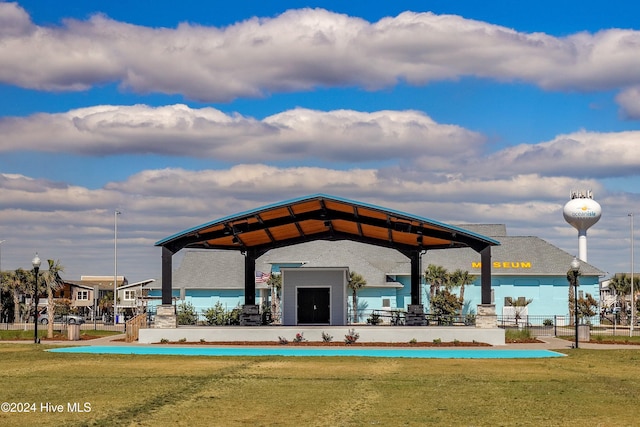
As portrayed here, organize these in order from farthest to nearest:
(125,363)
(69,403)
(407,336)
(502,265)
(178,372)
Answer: (502,265) < (407,336) < (125,363) < (178,372) < (69,403)

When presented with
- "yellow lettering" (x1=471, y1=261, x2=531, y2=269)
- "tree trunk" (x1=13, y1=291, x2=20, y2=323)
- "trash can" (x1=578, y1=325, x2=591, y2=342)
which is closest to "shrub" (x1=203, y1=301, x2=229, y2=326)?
"trash can" (x1=578, y1=325, x2=591, y2=342)

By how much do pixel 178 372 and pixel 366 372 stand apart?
5735 millimetres

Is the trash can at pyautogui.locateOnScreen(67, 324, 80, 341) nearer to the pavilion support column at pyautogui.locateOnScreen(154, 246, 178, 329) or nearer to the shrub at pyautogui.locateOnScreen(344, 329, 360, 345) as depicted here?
the pavilion support column at pyautogui.locateOnScreen(154, 246, 178, 329)

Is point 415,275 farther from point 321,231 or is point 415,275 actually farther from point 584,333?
point 584,333

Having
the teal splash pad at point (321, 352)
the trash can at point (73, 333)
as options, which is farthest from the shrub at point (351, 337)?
the trash can at point (73, 333)

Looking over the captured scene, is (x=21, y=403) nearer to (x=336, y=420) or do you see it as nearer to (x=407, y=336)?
(x=336, y=420)

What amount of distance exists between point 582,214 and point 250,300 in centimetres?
5097

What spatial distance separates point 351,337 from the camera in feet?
140

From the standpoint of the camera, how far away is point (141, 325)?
154 feet

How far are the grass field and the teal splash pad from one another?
2643mm

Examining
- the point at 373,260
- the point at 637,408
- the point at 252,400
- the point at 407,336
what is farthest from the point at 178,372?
the point at 373,260

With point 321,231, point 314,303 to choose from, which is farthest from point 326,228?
point 314,303

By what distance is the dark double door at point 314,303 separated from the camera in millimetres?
51375

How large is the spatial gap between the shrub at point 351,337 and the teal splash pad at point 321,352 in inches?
94.3
